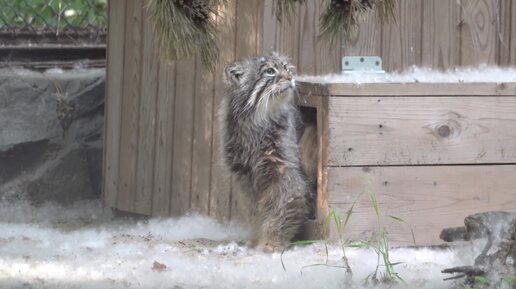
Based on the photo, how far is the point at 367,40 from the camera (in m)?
5.86

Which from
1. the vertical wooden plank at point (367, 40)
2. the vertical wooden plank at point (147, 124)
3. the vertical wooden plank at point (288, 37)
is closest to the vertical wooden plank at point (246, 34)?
the vertical wooden plank at point (288, 37)

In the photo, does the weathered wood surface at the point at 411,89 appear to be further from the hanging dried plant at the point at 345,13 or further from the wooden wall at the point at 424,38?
the hanging dried plant at the point at 345,13

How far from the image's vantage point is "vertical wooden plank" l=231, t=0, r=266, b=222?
18.1 ft

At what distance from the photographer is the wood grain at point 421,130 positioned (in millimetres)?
5207

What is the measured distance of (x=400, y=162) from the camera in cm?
528

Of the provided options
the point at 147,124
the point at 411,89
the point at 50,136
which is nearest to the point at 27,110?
the point at 50,136

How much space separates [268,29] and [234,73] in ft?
1.28

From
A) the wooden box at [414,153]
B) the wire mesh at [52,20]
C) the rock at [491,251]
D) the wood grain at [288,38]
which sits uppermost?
the wire mesh at [52,20]

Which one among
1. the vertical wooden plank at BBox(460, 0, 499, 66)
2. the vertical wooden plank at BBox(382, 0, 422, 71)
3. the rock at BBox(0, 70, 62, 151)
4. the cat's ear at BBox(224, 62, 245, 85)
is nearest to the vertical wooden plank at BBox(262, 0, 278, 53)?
the cat's ear at BBox(224, 62, 245, 85)

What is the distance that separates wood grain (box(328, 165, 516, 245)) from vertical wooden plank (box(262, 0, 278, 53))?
882mm

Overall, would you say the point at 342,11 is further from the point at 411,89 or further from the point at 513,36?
the point at 513,36

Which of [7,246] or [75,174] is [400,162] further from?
[75,174]

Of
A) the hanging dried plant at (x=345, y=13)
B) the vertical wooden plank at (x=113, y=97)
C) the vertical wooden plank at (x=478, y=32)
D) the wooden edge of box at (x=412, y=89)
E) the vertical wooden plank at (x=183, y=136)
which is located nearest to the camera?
the hanging dried plant at (x=345, y=13)

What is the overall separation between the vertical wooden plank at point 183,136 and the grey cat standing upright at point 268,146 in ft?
2.64
